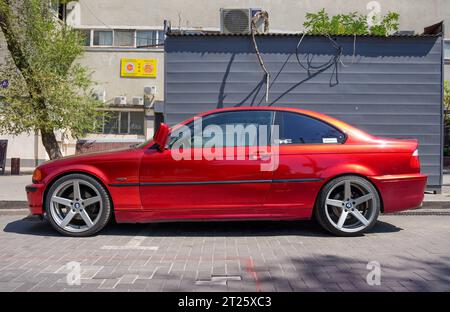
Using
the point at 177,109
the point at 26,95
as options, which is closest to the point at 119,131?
the point at 26,95

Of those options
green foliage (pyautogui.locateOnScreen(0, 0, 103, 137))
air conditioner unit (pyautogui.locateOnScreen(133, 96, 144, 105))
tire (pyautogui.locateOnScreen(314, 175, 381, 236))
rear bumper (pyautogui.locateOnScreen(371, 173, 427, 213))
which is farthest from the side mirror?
air conditioner unit (pyautogui.locateOnScreen(133, 96, 144, 105))

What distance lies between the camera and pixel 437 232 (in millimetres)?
5512

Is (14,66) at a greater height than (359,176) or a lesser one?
greater

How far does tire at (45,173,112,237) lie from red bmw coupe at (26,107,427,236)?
0.04 feet

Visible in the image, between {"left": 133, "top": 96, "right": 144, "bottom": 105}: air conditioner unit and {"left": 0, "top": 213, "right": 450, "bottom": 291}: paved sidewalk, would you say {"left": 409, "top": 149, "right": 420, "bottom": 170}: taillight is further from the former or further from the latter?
{"left": 133, "top": 96, "right": 144, "bottom": 105}: air conditioner unit

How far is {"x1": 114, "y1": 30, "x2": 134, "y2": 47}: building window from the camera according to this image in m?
20.3

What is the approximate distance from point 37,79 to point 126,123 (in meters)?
5.99

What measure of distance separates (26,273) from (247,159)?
8.28 ft

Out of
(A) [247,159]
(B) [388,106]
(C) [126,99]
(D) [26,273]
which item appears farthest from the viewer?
(C) [126,99]

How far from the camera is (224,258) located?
4.32 meters

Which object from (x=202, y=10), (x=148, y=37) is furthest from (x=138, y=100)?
(x=202, y=10)

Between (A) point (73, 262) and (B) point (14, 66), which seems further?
(B) point (14, 66)

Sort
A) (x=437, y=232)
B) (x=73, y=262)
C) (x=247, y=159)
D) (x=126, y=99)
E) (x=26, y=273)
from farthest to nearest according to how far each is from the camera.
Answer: (x=126, y=99)
(x=437, y=232)
(x=247, y=159)
(x=73, y=262)
(x=26, y=273)

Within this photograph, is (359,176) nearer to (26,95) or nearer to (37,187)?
(37,187)
